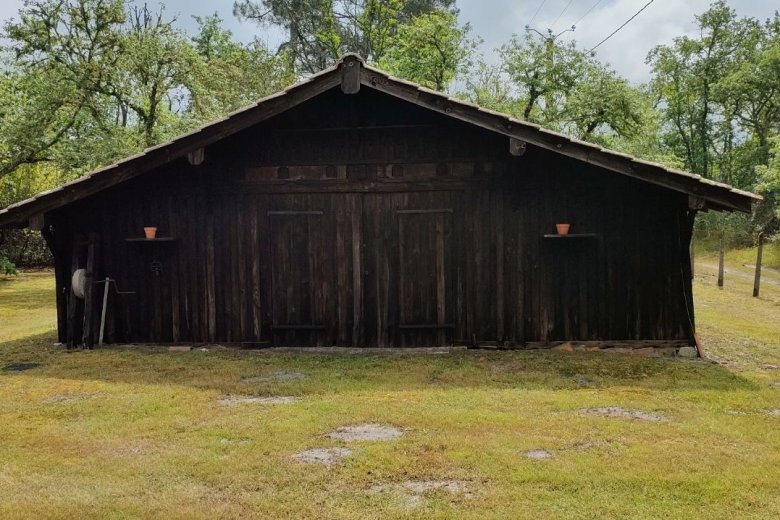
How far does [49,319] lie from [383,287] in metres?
8.99

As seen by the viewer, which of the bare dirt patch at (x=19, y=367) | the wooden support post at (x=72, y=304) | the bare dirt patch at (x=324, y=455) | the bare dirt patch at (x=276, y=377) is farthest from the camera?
the wooden support post at (x=72, y=304)

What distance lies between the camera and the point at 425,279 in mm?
9328

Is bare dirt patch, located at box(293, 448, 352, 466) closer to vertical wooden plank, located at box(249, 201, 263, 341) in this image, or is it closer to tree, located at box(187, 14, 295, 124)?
vertical wooden plank, located at box(249, 201, 263, 341)

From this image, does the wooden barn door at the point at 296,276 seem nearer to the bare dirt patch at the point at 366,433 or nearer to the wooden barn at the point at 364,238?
the wooden barn at the point at 364,238

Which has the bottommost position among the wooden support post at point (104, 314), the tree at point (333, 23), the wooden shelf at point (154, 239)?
the wooden support post at point (104, 314)

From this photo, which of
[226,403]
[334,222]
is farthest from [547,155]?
[226,403]

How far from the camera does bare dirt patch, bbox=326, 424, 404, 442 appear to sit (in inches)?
207

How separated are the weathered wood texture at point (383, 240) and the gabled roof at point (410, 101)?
2.17ft

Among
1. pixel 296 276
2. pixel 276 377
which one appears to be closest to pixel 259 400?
pixel 276 377

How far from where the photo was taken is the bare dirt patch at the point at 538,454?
475 cm

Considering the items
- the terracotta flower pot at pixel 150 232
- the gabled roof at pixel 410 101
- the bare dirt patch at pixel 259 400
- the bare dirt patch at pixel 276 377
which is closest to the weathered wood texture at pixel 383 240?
the terracotta flower pot at pixel 150 232

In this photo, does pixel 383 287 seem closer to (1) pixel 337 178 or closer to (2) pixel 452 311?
(2) pixel 452 311

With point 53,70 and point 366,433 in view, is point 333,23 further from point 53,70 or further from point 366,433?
point 366,433

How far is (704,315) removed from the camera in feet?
46.5
